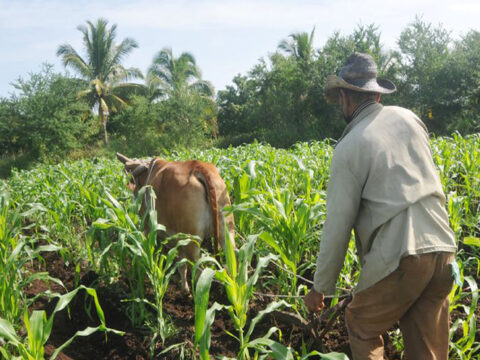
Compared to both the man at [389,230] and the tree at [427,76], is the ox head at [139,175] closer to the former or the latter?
the man at [389,230]

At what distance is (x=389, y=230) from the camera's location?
7.11 feet

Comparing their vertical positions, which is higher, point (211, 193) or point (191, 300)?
point (211, 193)

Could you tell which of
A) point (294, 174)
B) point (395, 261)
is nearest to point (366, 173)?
point (395, 261)

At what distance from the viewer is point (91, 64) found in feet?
119

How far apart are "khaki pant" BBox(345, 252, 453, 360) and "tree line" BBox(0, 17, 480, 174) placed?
23102mm

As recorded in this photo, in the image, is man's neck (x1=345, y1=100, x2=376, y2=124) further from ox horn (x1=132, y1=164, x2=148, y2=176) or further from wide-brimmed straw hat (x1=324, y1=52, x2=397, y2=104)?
ox horn (x1=132, y1=164, x2=148, y2=176)

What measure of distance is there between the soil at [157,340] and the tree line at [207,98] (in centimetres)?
2255

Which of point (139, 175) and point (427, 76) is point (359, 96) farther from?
point (427, 76)

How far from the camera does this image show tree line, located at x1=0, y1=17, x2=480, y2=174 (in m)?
26.7

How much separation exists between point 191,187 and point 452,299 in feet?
7.84

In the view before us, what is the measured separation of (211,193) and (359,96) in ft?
6.12

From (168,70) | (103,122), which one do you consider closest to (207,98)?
(168,70)

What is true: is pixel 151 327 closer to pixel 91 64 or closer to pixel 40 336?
pixel 40 336

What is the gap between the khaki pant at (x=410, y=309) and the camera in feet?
7.06
